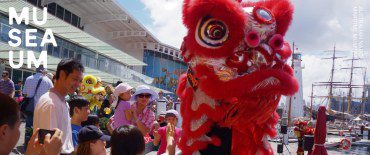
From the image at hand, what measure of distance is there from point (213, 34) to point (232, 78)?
0.36 m

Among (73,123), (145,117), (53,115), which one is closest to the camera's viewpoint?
(53,115)

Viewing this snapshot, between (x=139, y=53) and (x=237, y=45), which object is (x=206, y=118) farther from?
(x=139, y=53)

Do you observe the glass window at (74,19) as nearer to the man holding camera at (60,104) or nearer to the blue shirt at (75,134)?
the blue shirt at (75,134)

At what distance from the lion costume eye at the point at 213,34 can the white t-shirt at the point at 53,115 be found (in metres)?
1.16

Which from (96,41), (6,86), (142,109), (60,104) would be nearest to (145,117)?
(142,109)

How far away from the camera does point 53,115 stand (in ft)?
8.45

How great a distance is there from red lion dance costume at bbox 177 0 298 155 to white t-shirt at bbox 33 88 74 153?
0.90m

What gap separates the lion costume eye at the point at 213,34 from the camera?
2650mm

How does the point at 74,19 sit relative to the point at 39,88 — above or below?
above

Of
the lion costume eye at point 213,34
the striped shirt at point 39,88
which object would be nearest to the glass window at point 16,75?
the striped shirt at point 39,88

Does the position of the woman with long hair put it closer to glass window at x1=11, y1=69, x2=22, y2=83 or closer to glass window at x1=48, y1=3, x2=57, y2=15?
glass window at x1=11, y1=69, x2=22, y2=83

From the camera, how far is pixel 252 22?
2.73 metres

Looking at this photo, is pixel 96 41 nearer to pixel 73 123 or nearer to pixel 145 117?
pixel 145 117

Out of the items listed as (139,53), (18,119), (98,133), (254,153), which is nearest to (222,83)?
(254,153)
